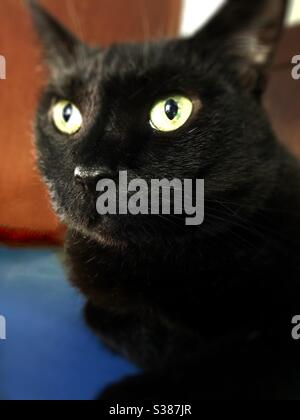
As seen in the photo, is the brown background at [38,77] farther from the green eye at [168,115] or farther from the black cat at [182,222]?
the green eye at [168,115]

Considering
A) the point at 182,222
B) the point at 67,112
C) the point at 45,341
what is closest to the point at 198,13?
the point at 67,112

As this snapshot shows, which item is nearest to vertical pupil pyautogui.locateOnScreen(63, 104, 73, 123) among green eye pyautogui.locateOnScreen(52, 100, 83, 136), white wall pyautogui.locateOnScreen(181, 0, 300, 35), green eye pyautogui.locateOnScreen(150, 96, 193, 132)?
green eye pyautogui.locateOnScreen(52, 100, 83, 136)

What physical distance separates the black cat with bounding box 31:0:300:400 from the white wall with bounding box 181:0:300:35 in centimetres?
25

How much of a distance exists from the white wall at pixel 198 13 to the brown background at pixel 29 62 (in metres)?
0.02

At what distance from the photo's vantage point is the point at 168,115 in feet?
1.64

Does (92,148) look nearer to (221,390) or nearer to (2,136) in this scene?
(2,136)

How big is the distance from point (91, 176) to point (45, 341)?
246 mm

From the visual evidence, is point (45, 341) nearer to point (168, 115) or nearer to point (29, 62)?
point (168, 115)

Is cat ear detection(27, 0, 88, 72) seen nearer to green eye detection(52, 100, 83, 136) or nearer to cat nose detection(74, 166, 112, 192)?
green eye detection(52, 100, 83, 136)

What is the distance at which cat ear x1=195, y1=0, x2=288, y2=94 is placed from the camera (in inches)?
21.7

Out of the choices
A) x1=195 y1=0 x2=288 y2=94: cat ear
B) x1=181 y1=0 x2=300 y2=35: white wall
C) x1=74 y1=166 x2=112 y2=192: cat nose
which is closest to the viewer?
x1=74 y1=166 x2=112 y2=192: cat nose

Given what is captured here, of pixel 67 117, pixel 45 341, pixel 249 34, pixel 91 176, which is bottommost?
pixel 45 341

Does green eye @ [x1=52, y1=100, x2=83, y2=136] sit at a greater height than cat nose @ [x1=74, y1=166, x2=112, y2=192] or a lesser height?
greater

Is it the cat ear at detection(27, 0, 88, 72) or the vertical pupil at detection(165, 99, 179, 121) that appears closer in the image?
the vertical pupil at detection(165, 99, 179, 121)
